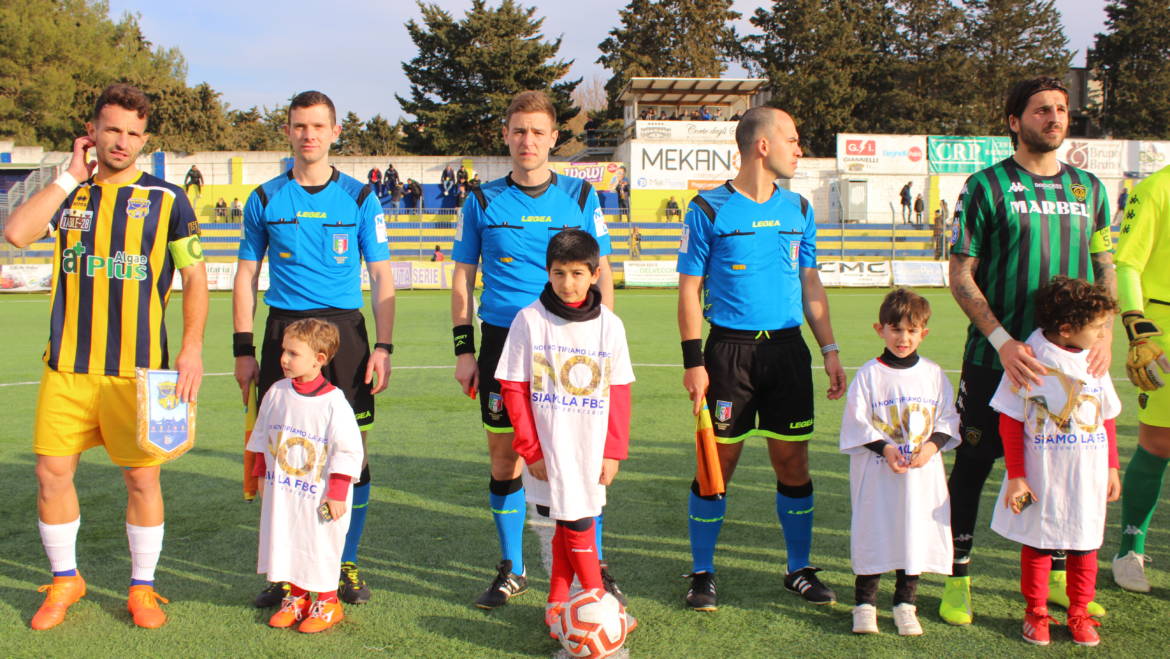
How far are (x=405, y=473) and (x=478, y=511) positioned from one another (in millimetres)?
1053

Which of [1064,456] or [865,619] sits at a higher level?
[1064,456]

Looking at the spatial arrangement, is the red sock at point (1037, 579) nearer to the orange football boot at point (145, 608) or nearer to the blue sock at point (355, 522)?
the blue sock at point (355, 522)

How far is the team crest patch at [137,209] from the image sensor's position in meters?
3.81

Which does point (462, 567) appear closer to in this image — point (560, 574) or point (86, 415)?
point (560, 574)

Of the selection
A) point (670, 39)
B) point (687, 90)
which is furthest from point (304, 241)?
point (670, 39)

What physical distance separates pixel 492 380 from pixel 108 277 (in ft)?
5.75

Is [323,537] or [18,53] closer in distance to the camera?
[323,537]

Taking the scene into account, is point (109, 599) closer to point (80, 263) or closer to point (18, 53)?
point (80, 263)

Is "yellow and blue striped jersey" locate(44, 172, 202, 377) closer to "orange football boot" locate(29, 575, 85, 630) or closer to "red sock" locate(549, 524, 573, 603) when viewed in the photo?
"orange football boot" locate(29, 575, 85, 630)

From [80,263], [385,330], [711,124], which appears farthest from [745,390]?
[711,124]

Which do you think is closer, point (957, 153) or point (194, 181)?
point (194, 181)

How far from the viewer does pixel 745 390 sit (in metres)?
4.11

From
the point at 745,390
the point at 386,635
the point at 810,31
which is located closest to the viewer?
the point at 386,635

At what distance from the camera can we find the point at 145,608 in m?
3.84
